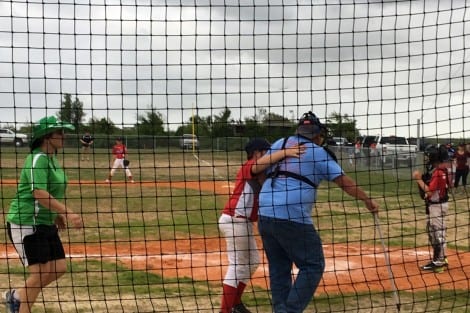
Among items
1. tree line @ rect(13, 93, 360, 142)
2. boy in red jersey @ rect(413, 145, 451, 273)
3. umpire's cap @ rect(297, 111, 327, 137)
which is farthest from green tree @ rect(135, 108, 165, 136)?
boy in red jersey @ rect(413, 145, 451, 273)

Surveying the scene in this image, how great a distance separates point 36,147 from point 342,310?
10.3 ft

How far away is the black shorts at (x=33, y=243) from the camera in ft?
15.2

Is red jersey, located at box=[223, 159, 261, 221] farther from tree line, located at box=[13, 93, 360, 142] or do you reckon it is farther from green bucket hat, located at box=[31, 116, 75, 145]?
green bucket hat, located at box=[31, 116, 75, 145]

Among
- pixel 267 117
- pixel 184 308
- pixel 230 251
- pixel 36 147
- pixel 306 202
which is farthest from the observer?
pixel 267 117

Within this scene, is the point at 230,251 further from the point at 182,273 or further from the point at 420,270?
the point at 420,270

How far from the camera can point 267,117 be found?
6824mm

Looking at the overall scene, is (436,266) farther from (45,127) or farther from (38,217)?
(45,127)

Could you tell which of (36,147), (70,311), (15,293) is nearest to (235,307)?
(70,311)

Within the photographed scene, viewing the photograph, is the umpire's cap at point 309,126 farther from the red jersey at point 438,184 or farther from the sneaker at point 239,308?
the red jersey at point 438,184

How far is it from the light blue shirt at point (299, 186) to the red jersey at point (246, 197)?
25.5 inches

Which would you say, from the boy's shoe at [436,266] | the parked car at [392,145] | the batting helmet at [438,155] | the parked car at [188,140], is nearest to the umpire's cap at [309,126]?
the batting helmet at [438,155]

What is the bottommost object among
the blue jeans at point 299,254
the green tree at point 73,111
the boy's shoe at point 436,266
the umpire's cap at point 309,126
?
the boy's shoe at point 436,266

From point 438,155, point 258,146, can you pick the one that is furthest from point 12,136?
point 438,155

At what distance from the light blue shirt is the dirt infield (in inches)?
81.7
